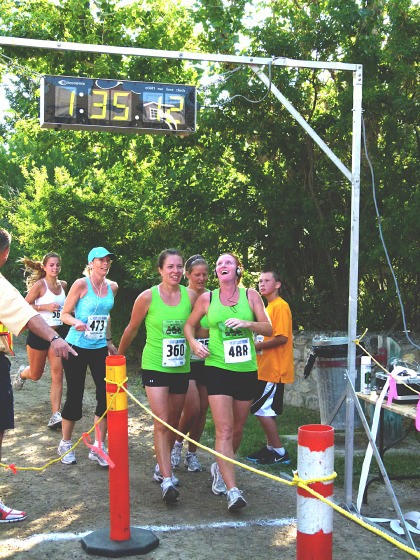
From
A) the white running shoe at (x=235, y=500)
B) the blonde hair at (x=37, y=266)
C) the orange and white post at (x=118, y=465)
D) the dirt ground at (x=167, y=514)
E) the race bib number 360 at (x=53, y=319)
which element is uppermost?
the blonde hair at (x=37, y=266)

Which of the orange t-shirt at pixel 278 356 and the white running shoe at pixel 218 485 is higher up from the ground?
the orange t-shirt at pixel 278 356

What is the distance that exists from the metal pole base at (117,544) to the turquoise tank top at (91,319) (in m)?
2.32

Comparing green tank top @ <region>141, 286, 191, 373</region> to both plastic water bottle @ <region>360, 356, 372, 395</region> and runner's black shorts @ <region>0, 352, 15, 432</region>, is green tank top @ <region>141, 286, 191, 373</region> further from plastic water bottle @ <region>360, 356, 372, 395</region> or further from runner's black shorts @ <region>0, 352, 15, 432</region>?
plastic water bottle @ <region>360, 356, 372, 395</region>

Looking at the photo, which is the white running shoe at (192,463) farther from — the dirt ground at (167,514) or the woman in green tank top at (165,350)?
the woman in green tank top at (165,350)

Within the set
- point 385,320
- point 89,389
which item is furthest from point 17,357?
point 385,320

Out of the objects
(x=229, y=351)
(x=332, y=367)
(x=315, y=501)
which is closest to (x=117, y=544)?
(x=229, y=351)

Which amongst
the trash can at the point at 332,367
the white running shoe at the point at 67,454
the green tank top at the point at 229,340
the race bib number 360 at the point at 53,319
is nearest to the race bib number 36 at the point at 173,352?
the green tank top at the point at 229,340

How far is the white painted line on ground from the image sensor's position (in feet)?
15.8

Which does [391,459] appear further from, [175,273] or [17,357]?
[17,357]

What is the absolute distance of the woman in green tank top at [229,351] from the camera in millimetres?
5398

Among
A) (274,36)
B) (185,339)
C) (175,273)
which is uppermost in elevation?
(274,36)

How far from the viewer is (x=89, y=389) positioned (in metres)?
11.8

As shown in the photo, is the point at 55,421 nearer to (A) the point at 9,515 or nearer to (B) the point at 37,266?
(B) the point at 37,266

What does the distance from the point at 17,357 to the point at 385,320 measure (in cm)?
785
